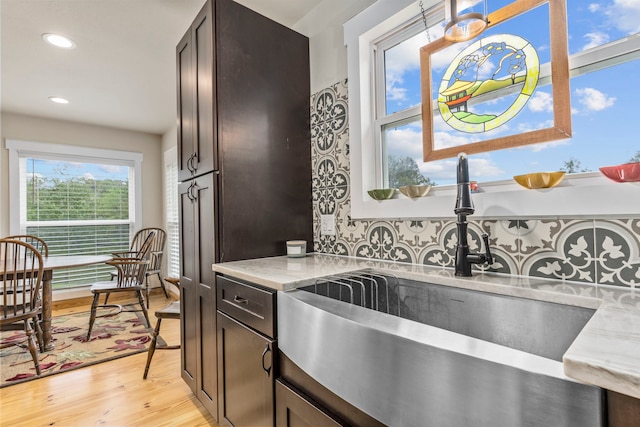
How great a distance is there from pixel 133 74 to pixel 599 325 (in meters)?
3.51

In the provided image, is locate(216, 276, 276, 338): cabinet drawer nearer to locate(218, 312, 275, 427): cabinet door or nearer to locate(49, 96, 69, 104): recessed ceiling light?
locate(218, 312, 275, 427): cabinet door

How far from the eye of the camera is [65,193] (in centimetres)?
422

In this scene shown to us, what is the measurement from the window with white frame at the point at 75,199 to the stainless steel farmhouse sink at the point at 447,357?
4502 mm

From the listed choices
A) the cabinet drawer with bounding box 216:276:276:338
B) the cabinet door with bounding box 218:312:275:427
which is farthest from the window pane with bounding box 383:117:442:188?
the cabinet door with bounding box 218:312:275:427

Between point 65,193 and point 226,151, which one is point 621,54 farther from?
point 65,193

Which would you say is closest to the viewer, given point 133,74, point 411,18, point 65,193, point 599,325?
point 599,325

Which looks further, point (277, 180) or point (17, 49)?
point (17, 49)

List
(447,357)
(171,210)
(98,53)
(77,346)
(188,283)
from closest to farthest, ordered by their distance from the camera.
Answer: (447,357)
(188,283)
(98,53)
(77,346)
(171,210)

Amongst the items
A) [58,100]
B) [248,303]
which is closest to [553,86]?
[248,303]

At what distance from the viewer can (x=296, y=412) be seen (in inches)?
37.6

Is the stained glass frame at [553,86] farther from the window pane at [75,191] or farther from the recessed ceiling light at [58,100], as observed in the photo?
the window pane at [75,191]

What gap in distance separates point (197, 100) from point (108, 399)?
1846 mm

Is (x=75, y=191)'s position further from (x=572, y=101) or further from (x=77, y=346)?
(x=572, y=101)

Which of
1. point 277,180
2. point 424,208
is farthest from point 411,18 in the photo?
point 277,180
